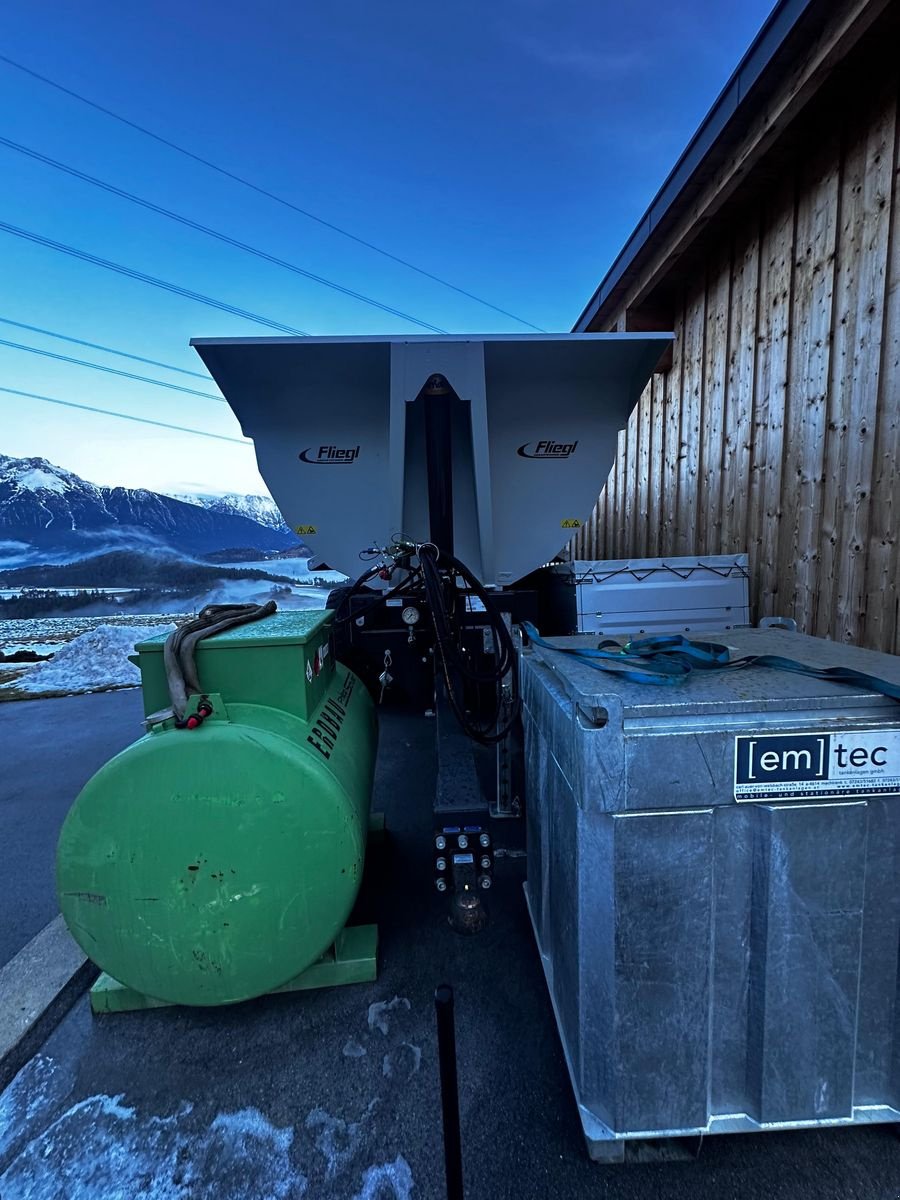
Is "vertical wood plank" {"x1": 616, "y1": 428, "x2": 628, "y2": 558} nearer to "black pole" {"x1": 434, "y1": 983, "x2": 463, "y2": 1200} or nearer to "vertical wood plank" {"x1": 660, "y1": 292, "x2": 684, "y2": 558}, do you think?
"vertical wood plank" {"x1": 660, "y1": 292, "x2": 684, "y2": 558}

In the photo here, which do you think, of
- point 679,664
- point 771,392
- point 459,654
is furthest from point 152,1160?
point 771,392

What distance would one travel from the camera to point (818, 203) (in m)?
3.01

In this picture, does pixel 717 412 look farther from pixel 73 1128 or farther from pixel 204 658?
pixel 73 1128

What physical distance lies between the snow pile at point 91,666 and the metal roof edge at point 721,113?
704 centimetres

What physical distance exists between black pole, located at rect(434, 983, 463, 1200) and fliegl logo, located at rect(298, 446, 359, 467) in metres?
3.31

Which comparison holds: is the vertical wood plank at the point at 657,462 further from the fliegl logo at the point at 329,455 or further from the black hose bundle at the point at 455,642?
the black hose bundle at the point at 455,642

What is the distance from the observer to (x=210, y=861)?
5.18 feet

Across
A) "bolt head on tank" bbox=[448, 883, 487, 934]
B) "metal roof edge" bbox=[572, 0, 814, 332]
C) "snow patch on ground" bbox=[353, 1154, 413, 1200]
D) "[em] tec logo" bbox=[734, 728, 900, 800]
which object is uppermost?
"metal roof edge" bbox=[572, 0, 814, 332]

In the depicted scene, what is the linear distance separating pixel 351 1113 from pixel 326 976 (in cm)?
48

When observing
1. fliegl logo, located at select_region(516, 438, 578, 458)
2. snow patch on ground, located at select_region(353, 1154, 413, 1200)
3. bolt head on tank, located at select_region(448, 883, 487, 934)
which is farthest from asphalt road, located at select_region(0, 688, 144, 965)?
fliegl logo, located at select_region(516, 438, 578, 458)

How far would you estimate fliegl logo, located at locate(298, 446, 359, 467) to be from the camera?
12.1ft

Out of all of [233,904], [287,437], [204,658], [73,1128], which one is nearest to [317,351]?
[287,437]

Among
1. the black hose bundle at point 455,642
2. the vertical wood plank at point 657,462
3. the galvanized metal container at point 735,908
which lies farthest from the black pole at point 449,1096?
the vertical wood plank at point 657,462

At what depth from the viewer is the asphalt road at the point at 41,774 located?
253 centimetres
